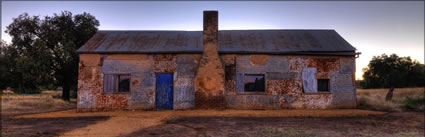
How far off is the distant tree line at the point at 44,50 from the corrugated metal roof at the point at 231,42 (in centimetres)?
402

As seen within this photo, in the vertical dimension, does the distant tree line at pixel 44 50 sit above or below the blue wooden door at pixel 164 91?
above

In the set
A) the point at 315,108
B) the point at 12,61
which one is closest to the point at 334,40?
the point at 315,108

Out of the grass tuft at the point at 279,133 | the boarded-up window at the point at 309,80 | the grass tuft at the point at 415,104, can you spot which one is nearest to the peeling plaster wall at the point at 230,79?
the boarded-up window at the point at 309,80

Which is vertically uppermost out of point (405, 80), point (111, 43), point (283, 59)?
point (111, 43)

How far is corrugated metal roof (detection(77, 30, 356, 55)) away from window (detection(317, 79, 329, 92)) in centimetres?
149

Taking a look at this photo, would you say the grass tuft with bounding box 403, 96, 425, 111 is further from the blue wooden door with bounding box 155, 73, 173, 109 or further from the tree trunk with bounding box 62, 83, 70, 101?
the tree trunk with bounding box 62, 83, 70, 101

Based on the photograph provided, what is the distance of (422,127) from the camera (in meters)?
8.30

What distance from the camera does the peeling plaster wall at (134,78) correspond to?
12680mm

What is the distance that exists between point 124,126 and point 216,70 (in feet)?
17.4

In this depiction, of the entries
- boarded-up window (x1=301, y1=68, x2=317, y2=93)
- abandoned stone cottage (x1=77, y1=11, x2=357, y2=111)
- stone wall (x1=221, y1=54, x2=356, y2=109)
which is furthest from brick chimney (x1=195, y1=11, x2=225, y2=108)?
boarded-up window (x1=301, y1=68, x2=317, y2=93)

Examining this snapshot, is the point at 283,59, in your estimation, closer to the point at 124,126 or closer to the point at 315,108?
the point at 315,108

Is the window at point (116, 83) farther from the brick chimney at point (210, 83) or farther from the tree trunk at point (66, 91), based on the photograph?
the tree trunk at point (66, 91)

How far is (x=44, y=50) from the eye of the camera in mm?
16250

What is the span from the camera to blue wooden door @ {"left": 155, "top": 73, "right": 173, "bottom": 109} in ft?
41.8
